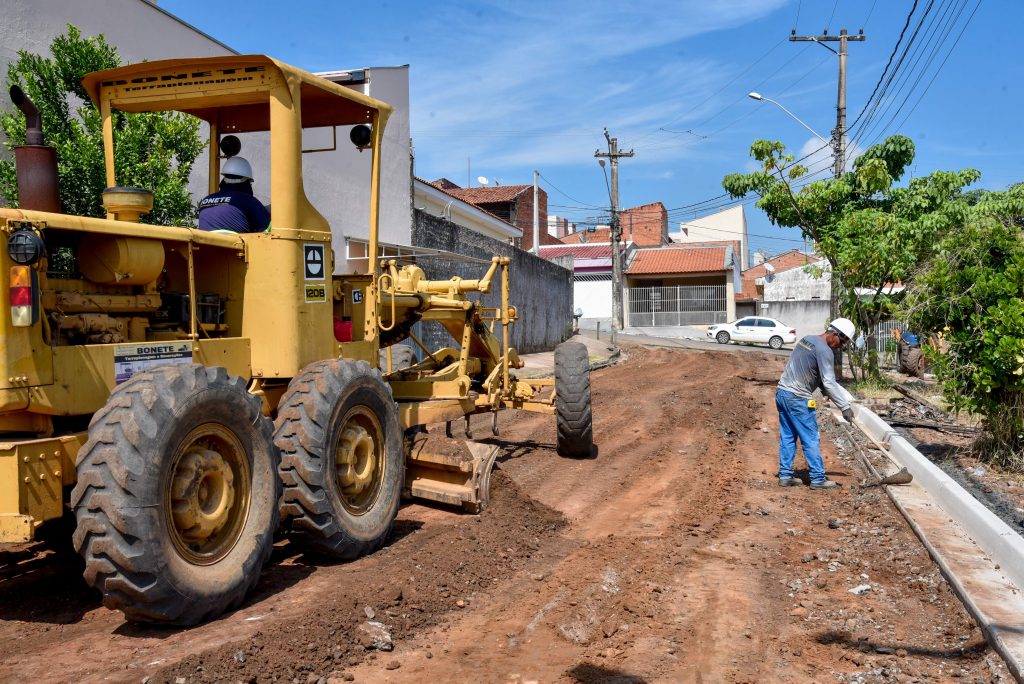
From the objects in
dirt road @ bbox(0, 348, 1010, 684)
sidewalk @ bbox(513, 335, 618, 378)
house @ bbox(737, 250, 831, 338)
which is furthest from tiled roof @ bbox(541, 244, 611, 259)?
dirt road @ bbox(0, 348, 1010, 684)

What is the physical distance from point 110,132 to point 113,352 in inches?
82.8

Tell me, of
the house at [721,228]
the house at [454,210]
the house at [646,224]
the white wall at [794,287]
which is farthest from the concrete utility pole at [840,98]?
the house at [721,228]

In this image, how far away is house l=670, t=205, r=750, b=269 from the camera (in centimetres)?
6969

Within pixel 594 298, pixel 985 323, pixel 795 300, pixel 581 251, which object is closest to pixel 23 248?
pixel 985 323

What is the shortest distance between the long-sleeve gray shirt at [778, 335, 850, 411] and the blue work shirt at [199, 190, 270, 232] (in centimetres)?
517

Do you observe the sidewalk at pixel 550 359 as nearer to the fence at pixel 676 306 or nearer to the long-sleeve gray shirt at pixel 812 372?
the long-sleeve gray shirt at pixel 812 372

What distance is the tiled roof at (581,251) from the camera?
54000 millimetres

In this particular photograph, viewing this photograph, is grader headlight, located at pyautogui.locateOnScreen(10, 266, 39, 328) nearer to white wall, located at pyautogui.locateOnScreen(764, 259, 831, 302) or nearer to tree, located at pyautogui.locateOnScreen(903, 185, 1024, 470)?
tree, located at pyautogui.locateOnScreen(903, 185, 1024, 470)

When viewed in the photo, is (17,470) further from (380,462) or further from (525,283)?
(525,283)

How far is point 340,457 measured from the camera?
18.0 ft

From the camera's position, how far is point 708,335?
4041 cm

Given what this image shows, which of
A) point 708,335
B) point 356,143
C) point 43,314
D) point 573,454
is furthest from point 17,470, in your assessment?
point 708,335

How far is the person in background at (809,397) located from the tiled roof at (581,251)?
44.9 m

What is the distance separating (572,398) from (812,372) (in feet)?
7.78
